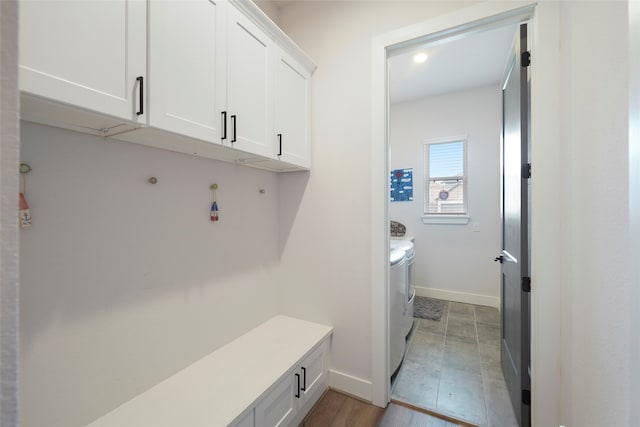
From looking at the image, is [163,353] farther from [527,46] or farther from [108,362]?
[527,46]

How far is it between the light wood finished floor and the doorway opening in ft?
0.38

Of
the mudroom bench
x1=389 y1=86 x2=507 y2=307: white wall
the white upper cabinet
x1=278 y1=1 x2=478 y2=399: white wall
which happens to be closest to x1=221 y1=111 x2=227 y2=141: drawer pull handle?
the white upper cabinet

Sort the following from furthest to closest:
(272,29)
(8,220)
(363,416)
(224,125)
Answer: (363,416) → (272,29) → (224,125) → (8,220)

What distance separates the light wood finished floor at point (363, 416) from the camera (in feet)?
5.10

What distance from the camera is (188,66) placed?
1.07 m

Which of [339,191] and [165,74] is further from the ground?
[165,74]

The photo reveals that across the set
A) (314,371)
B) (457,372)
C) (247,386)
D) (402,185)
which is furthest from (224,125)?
(402,185)

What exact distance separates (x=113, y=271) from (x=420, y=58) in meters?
3.16

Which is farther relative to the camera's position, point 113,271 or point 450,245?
point 450,245

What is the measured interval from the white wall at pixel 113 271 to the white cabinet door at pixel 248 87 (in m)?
0.32

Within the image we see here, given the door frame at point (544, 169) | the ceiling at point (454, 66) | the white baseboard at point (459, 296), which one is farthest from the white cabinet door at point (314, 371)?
the white baseboard at point (459, 296)

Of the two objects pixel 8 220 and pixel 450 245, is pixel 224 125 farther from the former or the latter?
pixel 450 245

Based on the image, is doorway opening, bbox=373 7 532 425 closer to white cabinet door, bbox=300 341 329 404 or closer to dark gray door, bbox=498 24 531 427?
dark gray door, bbox=498 24 531 427

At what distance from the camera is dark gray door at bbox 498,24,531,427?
144 centimetres
